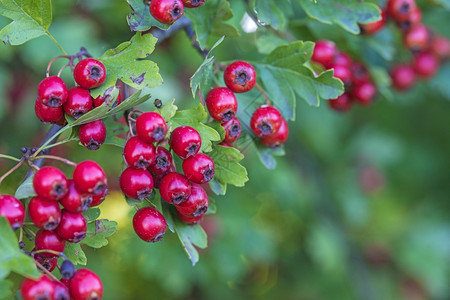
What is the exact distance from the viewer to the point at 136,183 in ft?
4.87

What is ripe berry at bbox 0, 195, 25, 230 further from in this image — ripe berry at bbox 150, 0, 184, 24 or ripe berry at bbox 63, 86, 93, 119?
ripe berry at bbox 150, 0, 184, 24

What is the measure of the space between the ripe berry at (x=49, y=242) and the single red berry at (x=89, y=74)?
412 mm

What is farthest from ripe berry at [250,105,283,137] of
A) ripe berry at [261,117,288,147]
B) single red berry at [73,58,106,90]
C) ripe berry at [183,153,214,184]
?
single red berry at [73,58,106,90]

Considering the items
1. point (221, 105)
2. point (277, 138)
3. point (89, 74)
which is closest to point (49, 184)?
point (89, 74)

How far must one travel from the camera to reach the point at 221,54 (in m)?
3.42

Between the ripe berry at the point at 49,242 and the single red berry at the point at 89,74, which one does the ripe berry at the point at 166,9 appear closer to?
the single red berry at the point at 89,74

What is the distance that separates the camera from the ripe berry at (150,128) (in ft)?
4.79

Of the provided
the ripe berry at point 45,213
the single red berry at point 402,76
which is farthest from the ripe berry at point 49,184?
the single red berry at point 402,76

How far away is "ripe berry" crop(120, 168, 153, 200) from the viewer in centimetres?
149

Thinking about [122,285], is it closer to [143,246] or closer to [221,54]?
[143,246]

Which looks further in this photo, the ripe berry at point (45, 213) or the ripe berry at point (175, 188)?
the ripe berry at point (175, 188)

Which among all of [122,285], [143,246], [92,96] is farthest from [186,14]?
[122,285]

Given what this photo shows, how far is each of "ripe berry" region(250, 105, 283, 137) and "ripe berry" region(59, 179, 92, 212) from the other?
2.01 feet

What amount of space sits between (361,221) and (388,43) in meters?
1.95
